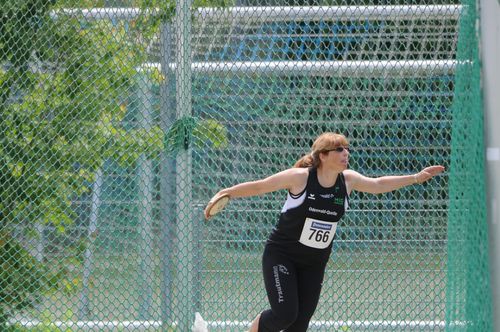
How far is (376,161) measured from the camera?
21.6 ft

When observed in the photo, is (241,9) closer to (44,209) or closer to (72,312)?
(44,209)

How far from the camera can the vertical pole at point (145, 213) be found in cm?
653

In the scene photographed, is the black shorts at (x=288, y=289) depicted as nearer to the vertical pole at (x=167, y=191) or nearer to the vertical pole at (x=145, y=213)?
the vertical pole at (x=167, y=191)

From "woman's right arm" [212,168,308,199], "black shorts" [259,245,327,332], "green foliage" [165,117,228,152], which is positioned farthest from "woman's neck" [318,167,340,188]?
"green foliage" [165,117,228,152]

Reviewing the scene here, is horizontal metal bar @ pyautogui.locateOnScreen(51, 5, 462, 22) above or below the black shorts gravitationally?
above

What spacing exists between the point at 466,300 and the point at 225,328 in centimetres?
202

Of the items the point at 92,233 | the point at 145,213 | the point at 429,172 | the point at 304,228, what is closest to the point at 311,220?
the point at 304,228

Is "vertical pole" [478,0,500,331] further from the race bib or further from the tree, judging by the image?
the tree

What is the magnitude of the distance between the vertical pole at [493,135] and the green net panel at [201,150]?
1.79 meters

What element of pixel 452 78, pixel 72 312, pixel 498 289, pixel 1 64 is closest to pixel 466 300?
pixel 498 289

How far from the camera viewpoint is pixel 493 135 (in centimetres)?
448

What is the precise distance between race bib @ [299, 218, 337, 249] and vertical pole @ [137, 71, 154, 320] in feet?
5.13

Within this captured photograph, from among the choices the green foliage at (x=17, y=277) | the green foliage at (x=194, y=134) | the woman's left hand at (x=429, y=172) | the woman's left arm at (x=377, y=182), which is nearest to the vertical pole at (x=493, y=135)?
the woman's left hand at (x=429, y=172)

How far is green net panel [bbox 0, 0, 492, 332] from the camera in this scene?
6445 millimetres
